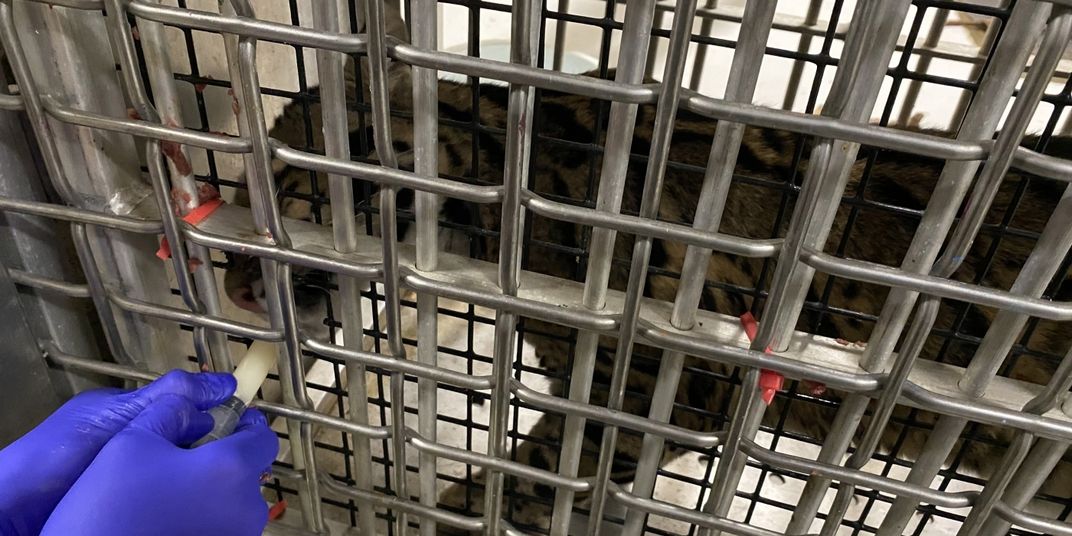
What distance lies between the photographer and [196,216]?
0.71 m

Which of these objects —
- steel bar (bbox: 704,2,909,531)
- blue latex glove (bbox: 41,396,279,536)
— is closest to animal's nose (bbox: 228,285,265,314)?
blue latex glove (bbox: 41,396,279,536)

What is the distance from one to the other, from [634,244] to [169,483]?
1.50ft

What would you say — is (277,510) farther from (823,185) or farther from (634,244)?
(823,185)

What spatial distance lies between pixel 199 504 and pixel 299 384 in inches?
5.8

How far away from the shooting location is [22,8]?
621 millimetres

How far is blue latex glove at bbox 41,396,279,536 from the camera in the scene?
2.03ft

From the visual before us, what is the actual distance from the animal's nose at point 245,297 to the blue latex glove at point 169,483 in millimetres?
242

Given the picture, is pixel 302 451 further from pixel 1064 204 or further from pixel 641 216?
pixel 1064 204

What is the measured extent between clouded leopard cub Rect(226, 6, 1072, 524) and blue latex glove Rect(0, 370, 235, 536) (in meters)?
0.20

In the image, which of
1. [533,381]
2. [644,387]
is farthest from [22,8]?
[533,381]

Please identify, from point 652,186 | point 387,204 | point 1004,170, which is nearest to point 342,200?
point 387,204

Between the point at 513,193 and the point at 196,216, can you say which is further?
the point at 196,216

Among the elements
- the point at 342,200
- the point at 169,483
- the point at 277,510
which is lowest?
the point at 277,510

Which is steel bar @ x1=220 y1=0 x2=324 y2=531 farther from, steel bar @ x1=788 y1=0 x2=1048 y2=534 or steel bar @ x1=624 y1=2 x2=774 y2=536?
steel bar @ x1=788 y1=0 x2=1048 y2=534
